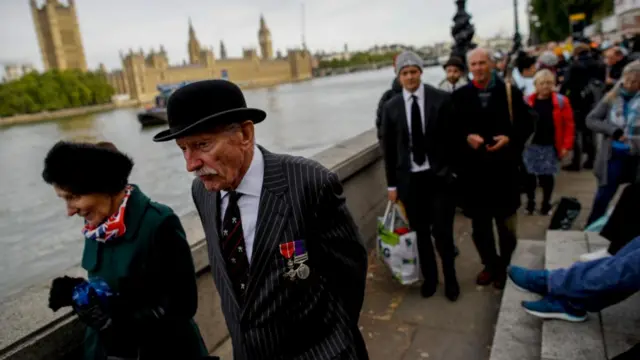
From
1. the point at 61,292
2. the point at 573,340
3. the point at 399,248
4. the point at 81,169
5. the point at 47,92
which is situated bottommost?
the point at 573,340

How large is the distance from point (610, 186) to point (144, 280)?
3.81 m

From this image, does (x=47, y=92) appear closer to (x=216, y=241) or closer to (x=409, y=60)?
(x=409, y=60)

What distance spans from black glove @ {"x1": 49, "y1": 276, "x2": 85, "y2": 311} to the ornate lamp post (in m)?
6.79

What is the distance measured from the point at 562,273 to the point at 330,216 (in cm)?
169

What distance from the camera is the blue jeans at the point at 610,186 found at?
3865 millimetres

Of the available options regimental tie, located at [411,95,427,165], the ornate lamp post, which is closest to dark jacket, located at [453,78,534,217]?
regimental tie, located at [411,95,427,165]

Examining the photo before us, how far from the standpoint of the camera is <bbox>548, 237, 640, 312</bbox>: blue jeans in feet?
6.94

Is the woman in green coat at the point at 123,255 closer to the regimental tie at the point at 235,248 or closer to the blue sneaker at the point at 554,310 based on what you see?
the regimental tie at the point at 235,248

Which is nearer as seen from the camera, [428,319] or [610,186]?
[428,319]

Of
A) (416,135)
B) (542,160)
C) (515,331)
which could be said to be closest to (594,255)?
(515,331)

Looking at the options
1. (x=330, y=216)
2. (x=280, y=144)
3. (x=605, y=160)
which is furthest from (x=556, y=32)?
(x=330, y=216)

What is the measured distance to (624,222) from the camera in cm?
287

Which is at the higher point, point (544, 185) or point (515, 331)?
point (544, 185)

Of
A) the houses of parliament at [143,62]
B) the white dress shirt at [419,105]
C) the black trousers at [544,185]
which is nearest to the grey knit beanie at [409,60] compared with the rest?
the white dress shirt at [419,105]
